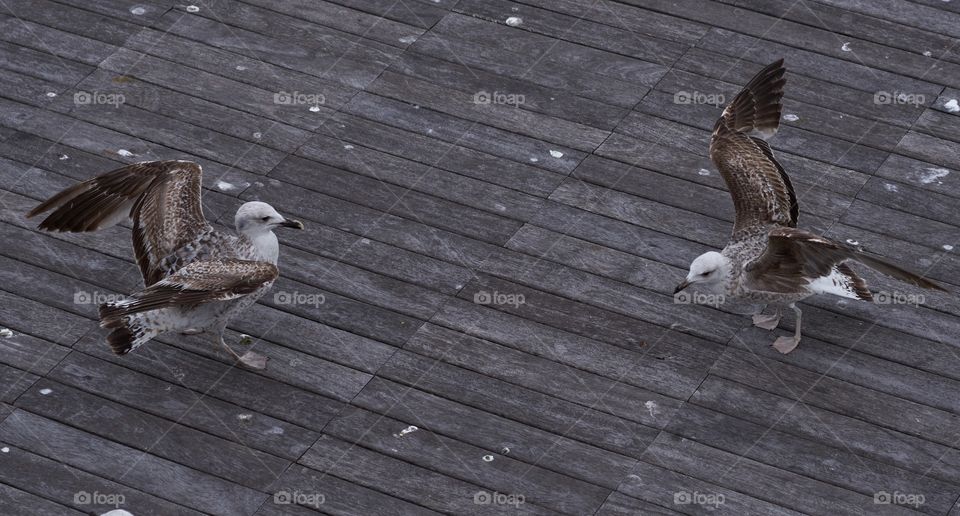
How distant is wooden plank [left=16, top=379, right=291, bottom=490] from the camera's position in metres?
7.09

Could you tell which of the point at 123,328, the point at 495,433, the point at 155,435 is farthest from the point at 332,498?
the point at 123,328

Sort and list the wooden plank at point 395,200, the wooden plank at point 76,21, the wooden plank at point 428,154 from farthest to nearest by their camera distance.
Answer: the wooden plank at point 76,21 < the wooden plank at point 428,154 < the wooden plank at point 395,200

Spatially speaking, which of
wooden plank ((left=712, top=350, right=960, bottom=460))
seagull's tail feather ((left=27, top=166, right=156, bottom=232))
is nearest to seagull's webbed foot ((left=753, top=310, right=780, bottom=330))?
wooden plank ((left=712, top=350, right=960, bottom=460))

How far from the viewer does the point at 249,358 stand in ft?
25.3

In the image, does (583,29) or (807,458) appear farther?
(583,29)

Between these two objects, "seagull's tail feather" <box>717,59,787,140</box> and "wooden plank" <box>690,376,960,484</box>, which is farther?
"seagull's tail feather" <box>717,59,787,140</box>

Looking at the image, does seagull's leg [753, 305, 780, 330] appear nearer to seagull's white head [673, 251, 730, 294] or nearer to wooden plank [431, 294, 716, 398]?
seagull's white head [673, 251, 730, 294]

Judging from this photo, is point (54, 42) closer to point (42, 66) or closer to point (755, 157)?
point (42, 66)

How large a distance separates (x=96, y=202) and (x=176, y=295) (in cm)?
124

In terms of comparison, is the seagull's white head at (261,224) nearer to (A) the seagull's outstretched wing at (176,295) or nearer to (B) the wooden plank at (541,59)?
(A) the seagull's outstretched wing at (176,295)

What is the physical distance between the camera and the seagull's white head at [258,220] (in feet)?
25.2

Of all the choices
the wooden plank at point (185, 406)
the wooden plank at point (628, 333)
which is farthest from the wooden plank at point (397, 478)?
the wooden plank at point (628, 333)

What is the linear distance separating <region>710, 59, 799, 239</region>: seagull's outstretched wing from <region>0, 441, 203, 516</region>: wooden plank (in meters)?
3.64

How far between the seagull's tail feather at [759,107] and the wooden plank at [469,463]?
291 cm
